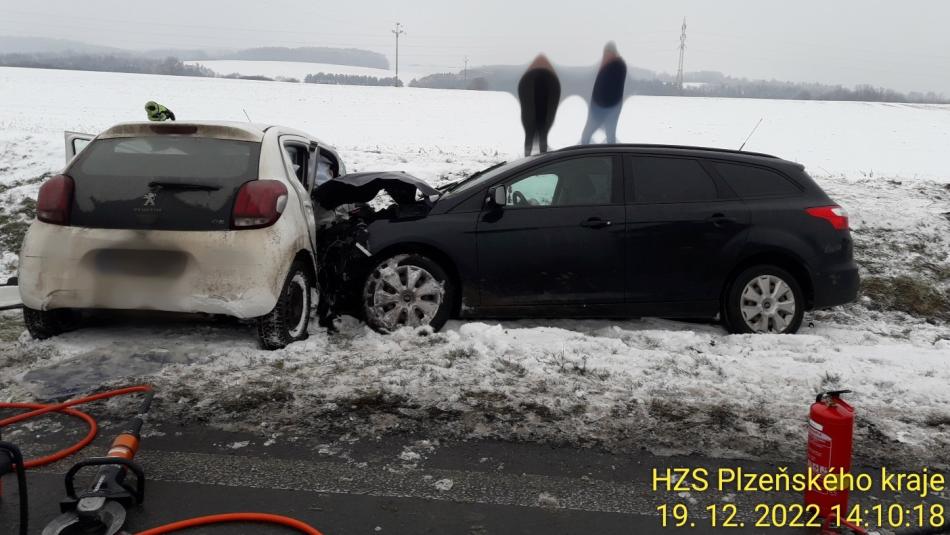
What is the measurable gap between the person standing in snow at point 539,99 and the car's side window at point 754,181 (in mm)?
4496

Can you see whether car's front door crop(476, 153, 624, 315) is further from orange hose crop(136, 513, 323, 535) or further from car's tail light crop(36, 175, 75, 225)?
orange hose crop(136, 513, 323, 535)

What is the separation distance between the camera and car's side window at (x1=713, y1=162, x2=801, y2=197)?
586cm

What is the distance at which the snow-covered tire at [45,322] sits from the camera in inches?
193

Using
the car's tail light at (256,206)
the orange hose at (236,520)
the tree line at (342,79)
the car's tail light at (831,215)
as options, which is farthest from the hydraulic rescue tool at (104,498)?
the tree line at (342,79)

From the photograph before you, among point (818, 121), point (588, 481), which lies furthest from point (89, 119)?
point (818, 121)

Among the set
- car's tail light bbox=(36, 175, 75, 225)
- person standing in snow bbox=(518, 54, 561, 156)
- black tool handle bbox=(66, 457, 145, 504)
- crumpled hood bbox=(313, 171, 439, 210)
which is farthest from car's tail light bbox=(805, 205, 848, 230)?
car's tail light bbox=(36, 175, 75, 225)

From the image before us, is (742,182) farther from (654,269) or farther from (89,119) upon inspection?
(89,119)

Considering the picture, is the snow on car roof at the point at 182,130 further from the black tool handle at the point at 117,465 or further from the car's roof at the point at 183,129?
the black tool handle at the point at 117,465

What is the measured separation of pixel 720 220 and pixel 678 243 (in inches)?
15.7

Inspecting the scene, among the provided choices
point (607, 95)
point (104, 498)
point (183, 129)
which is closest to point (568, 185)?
point (183, 129)

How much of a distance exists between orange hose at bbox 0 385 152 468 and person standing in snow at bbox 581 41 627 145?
25.9ft

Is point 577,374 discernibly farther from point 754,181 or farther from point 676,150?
point 754,181

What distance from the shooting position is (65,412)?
3.84m

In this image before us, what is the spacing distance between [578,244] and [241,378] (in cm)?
267
